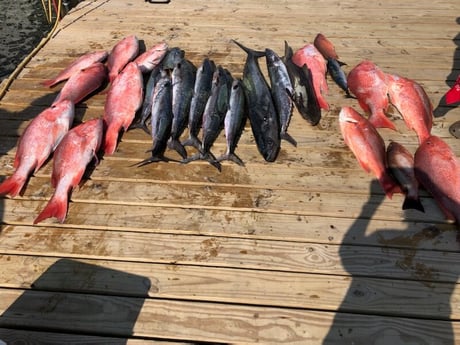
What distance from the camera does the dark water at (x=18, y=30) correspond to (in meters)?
7.82

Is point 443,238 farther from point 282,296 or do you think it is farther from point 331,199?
point 282,296

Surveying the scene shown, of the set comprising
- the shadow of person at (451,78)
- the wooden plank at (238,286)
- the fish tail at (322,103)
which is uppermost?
the shadow of person at (451,78)

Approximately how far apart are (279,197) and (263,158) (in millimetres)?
473

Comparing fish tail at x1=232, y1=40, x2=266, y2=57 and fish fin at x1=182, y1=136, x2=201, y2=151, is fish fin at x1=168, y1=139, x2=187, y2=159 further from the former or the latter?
fish tail at x1=232, y1=40, x2=266, y2=57

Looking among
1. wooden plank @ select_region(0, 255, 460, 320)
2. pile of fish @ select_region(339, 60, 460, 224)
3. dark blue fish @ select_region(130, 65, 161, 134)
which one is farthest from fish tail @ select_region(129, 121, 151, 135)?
pile of fish @ select_region(339, 60, 460, 224)

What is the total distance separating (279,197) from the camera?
3.14 metres

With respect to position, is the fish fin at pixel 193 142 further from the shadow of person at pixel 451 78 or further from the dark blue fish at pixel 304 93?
the shadow of person at pixel 451 78

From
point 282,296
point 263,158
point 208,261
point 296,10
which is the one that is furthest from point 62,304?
point 296,10

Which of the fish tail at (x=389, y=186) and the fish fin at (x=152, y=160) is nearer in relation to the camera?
the fish tail at (x=389, y=186)

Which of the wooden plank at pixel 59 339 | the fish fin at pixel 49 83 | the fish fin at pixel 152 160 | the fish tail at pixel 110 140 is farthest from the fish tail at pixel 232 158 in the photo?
the fish fin at pixel 49 83

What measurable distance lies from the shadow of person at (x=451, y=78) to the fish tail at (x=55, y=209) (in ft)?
11.4

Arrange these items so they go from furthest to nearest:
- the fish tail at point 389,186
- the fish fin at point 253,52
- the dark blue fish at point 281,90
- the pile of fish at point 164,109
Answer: the fish fin at point 253,52
the dark blue fish at point 281,90
the pile of fish at point 164,109
the fish tail at point 389,186

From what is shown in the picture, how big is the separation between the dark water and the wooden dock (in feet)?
14.8

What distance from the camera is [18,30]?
8.81 metres
